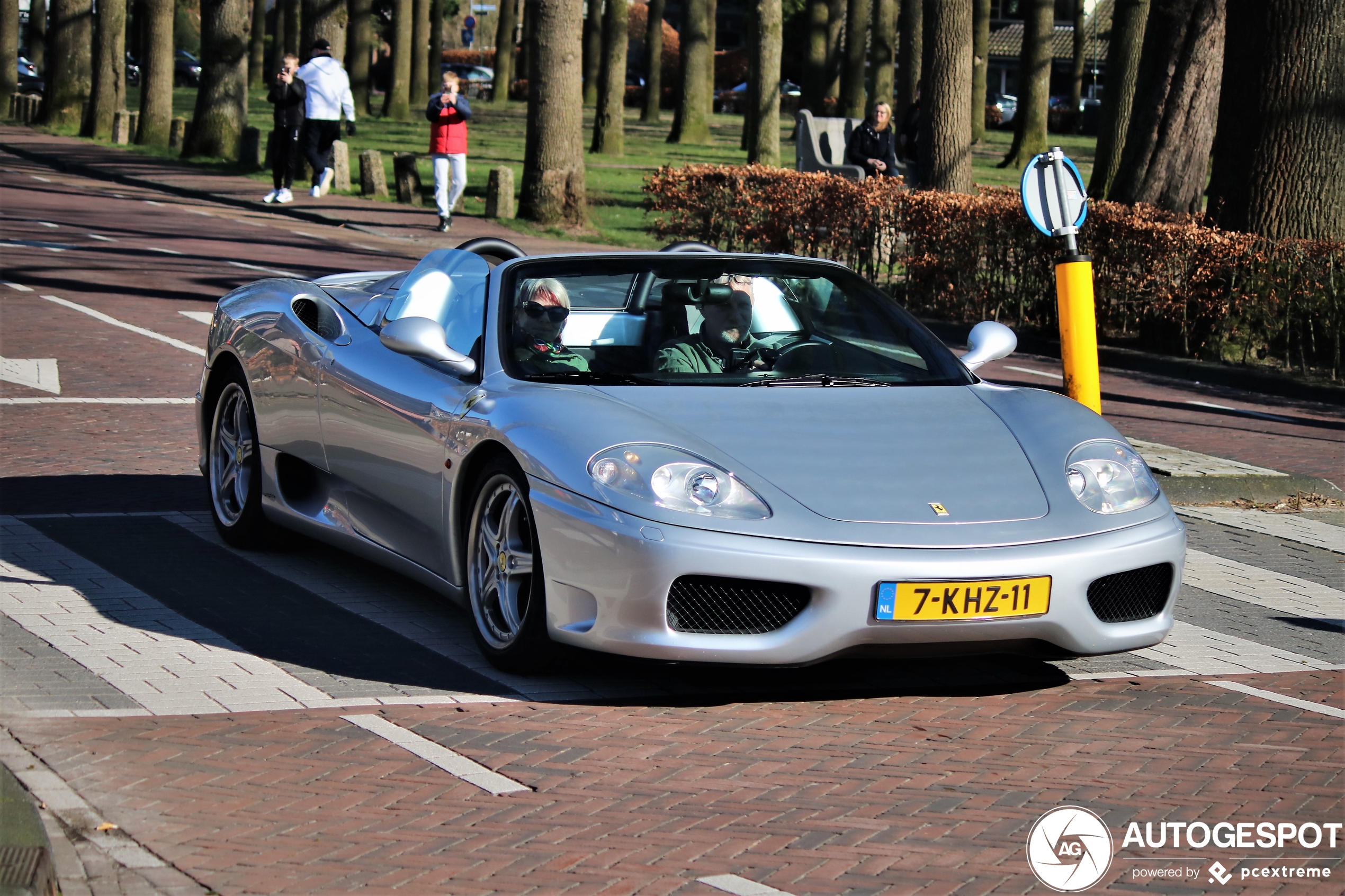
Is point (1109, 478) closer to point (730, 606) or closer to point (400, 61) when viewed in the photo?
point (730, 606)

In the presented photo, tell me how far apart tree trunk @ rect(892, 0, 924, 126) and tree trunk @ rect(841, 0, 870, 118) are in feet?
31.3

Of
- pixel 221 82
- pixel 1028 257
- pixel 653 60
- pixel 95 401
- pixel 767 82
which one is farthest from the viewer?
pixel 653 60

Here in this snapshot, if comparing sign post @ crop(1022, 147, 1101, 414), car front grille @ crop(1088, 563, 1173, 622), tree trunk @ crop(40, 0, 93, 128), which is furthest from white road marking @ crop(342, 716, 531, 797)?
tree trunk @ crop(40, 0, 93, 128)

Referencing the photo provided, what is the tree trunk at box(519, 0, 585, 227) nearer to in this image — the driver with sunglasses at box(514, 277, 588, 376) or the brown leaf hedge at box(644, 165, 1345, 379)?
the brown leaf hedge at box(644, 165, 1345, 379)

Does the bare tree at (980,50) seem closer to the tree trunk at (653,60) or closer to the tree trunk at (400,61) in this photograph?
the tree trunk at (653,60)

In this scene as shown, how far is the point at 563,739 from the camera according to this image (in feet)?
16.0

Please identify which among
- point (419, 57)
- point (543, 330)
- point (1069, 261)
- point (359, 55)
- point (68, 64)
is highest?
point (419, 57)

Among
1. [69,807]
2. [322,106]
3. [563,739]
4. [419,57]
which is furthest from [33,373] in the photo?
[419,57]

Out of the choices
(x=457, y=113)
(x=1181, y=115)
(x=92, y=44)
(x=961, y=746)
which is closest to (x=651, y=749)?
(x=961, y=746)

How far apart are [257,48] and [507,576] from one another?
225 ft

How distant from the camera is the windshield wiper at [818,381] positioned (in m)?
5.95

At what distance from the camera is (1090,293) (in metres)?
8.84

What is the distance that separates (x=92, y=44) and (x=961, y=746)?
3934 centimetres

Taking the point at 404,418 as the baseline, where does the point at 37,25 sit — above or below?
above
